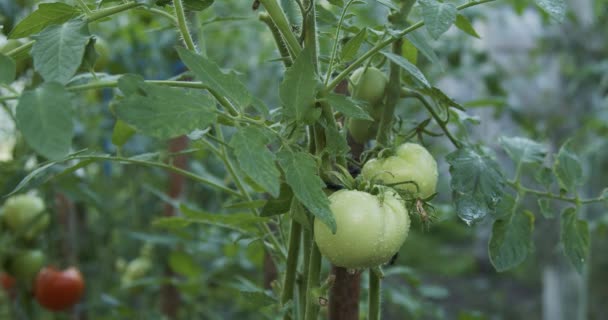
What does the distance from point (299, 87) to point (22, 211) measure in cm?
103

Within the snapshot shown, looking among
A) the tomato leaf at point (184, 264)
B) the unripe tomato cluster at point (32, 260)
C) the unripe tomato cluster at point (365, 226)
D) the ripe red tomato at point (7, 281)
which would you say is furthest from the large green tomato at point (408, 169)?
the ripe red tomato at point (7, 281)

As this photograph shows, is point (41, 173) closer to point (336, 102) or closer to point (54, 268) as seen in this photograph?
point (336, 102)

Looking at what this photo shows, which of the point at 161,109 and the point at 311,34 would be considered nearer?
the point at 161,109

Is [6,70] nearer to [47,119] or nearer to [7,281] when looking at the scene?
[47,119]

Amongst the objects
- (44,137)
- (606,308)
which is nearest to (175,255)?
(44,137)

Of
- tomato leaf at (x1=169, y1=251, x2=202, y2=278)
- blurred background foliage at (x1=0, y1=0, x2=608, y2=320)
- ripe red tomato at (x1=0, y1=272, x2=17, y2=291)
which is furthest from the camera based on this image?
ripe red tomato at (x1=0, y1=272, x2=17, y2=291)

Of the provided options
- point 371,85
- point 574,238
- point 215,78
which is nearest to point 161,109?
point 215,78

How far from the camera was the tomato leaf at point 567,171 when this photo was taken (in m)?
0.69

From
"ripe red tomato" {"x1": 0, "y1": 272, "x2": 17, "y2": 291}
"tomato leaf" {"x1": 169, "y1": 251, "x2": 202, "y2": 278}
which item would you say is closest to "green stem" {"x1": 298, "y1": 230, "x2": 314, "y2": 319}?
"tomato leaf" {"x1": 169, "y1": 251, "x2": 202, "y2": 278}

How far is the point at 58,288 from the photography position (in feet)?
4.40

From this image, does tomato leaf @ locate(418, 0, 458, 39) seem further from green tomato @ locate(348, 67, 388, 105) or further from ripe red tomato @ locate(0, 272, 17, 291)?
ripe red tomato @ locate(0, 272, 17, 291)

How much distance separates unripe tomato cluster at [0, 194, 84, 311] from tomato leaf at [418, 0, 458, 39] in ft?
3.38

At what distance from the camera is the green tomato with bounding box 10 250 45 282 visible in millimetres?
1362

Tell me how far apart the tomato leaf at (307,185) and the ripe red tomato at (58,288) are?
3.47 ft
